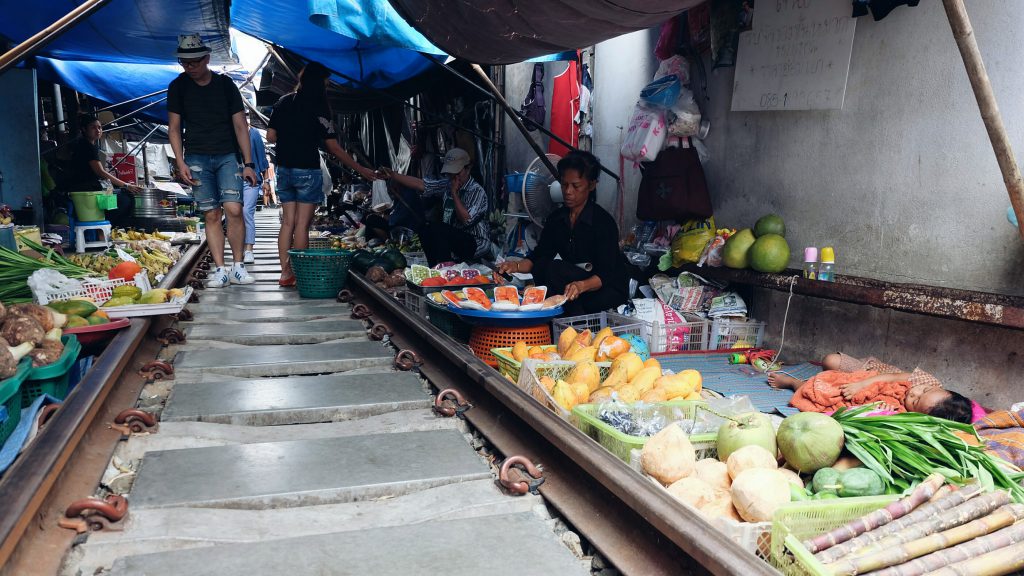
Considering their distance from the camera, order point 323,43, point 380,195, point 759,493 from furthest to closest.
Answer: point 380,195, point 323,43, point 759,493

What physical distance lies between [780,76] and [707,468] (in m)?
3.48

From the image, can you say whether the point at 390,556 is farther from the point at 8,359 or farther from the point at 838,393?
the point at 838,393

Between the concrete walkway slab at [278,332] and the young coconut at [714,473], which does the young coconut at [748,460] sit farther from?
the concrete walkway slab at [278,332]

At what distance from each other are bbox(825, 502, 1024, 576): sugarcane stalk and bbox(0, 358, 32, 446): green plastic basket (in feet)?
9.46

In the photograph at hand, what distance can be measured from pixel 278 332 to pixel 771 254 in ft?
11.6

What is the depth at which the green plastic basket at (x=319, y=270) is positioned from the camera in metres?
6.30

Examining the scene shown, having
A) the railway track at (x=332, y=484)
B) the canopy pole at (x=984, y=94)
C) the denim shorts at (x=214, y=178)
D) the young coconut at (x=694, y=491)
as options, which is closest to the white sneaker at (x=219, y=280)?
the denim shorts at (x=214, y=178)

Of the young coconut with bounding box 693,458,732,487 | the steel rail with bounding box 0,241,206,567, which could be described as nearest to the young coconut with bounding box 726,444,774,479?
the young coconut with bounding box 693,458,732,487

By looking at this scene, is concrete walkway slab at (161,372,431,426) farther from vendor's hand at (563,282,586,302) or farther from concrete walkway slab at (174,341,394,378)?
vendor's hand at (563,282,586,302)

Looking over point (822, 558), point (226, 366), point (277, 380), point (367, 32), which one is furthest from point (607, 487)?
point (367, 32)

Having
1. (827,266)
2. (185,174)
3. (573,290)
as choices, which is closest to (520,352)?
(573,290)

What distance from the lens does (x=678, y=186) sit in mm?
5500

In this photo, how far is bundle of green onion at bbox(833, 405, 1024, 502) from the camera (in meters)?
2.14

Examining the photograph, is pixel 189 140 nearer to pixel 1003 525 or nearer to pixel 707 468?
pixel 707 468
